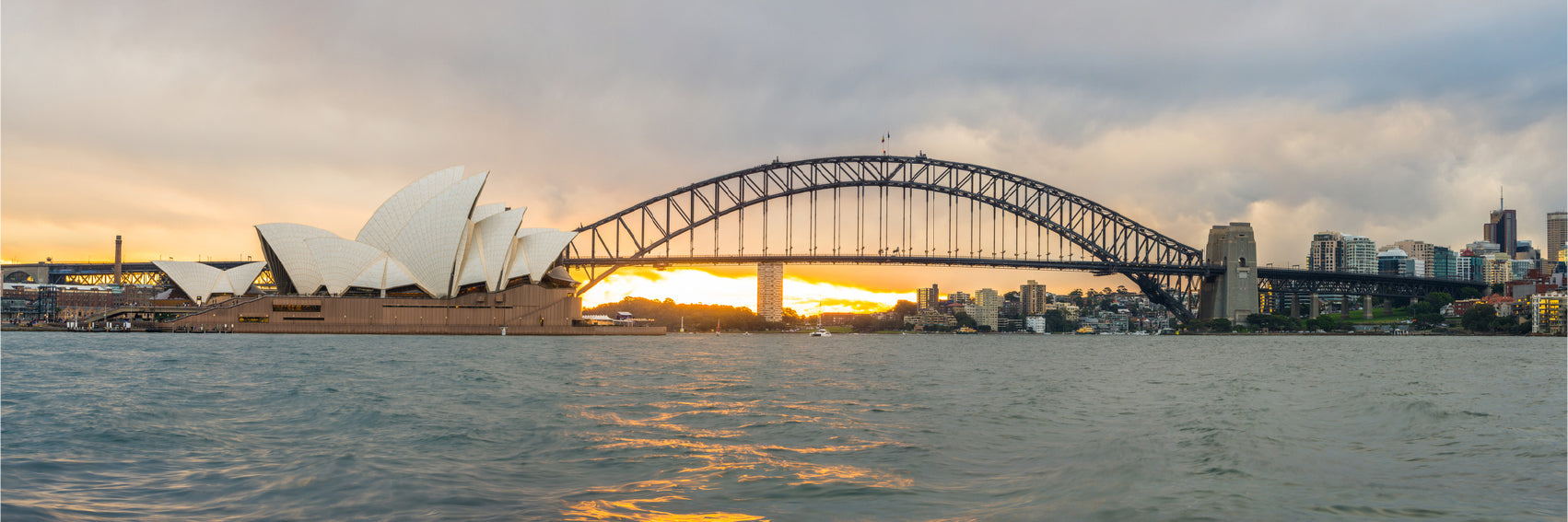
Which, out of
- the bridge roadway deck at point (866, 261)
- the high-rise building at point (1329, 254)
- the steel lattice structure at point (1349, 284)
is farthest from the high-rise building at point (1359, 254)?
the bridge roadway deck at point (866, 261)

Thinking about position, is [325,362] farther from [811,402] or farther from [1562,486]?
[1562,486]

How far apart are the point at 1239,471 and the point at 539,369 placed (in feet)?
70.6

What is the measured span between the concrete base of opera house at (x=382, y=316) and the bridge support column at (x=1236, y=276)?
74.1 m

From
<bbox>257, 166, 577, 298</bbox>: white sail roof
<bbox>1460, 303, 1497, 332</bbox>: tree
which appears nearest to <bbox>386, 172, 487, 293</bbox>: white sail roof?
<bbox>257, 166, 577, 298</bbox>: white sail roof

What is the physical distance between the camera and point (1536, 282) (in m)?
114

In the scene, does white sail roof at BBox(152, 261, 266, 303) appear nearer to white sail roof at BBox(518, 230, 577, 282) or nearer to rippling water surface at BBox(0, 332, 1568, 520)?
white sail roof at BBox(518, 230, 577, 282)

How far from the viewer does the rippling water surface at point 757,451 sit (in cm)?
782

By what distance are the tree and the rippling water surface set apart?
104141 millimetres

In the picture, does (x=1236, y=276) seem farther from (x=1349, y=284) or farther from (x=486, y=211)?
(x=486, y=211)

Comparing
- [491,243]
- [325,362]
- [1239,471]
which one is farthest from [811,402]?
[491,243]

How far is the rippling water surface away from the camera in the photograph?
782 cm

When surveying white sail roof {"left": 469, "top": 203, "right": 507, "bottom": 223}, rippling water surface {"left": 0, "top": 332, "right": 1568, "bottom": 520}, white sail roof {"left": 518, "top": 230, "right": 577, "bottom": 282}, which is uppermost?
white sail roof {"left": 469, "top": 203, "right": 507, "bottom": 223}

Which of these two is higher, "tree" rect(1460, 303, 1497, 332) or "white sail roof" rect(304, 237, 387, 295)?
"white sail roof" rect(304, 237, 387, 295)

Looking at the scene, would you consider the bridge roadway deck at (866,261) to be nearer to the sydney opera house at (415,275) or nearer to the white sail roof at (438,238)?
the sydney opera house at (415,275)
